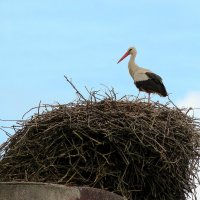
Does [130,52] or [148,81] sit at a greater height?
[130,52]

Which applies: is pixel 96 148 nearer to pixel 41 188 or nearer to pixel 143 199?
pixel 143 199

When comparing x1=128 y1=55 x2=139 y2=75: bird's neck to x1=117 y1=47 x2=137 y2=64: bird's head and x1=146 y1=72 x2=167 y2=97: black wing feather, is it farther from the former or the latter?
x1=146 y1=72 x2=167 y2=97: black wing feather

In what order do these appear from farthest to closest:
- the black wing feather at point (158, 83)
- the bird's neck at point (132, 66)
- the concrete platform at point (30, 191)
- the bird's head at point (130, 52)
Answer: the bird's head at point (130, 52) < the bird's neck at point (132, 66) < the black wing feather at point (158, 83) < the concrete platform at point (30, 191)

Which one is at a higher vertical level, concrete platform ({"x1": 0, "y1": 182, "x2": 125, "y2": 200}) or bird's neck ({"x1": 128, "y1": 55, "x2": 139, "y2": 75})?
bird's neck ({"x1": 128, "y1": 55, "x2": 139, "y2": 75})

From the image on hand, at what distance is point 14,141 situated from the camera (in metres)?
6.72

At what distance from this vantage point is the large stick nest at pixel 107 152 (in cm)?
617

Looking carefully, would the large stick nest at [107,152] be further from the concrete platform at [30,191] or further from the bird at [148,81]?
the bird at [148,81]

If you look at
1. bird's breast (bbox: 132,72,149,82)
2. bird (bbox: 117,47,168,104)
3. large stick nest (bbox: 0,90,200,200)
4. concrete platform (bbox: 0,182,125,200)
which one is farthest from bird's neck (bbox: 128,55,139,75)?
concrete platform (bbox: 0,182,125,200)

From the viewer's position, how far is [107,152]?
631 centimetres

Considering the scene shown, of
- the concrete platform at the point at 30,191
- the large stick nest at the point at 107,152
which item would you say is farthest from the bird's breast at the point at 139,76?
the concrete platform at the point at 30,191

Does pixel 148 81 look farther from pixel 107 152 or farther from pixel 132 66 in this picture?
pixel 107 152

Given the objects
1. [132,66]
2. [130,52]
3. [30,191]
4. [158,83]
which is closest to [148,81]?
[158,83]

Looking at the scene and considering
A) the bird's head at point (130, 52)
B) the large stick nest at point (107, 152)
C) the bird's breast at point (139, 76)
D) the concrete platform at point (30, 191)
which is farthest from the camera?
the bird's head at point (130, 52)

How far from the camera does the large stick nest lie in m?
6.17
